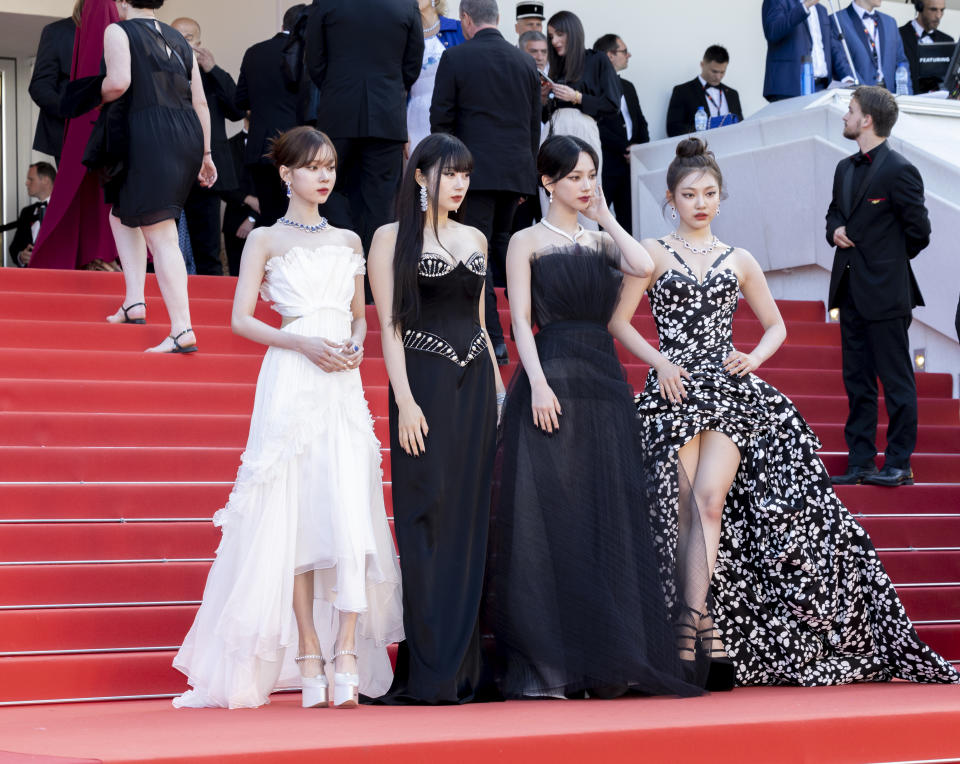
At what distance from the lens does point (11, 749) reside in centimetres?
366

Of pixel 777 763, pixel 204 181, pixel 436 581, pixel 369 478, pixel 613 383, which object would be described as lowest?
pixel 777 763

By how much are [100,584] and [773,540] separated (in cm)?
252

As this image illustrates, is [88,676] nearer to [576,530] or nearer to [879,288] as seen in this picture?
[576,530]

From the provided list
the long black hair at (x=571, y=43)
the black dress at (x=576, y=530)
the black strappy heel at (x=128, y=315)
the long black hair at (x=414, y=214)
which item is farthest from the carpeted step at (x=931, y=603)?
the long black hair at (x=571, y=43)

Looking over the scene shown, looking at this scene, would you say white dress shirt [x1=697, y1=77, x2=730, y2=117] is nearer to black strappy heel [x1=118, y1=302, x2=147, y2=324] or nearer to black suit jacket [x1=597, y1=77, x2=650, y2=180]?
black suit jacket [x1=597, y1=77, x2=650, y2=180]

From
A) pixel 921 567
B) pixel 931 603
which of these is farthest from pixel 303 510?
pixel 921 567

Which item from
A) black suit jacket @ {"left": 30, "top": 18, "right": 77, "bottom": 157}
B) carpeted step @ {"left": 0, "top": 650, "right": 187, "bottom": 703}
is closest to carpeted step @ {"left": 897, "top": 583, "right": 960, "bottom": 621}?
carpeted step @ {"left": 0, "top": 650, "right": 187, "bottom": 703}

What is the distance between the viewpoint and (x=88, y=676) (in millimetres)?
4930

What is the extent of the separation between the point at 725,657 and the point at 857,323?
9.47ft

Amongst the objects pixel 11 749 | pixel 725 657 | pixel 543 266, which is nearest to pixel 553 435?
pixel 543 266

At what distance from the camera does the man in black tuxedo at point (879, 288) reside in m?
7.10

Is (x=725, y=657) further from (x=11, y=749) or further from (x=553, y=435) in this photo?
(x=11, y=749)

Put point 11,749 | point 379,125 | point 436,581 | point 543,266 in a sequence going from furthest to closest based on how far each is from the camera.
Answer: point 379,125
point 543,266
point 436,581
point 11,749

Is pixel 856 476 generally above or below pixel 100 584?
above
